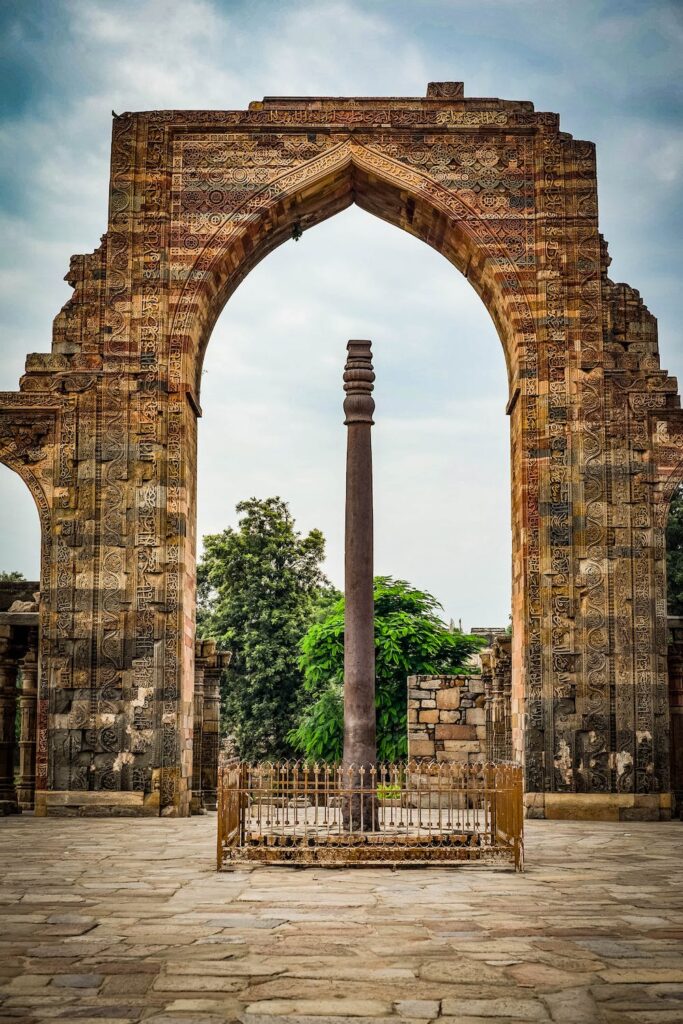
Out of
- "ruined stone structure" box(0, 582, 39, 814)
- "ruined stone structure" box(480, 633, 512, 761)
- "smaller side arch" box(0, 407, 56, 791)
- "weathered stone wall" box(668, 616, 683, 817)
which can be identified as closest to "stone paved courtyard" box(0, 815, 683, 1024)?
"ruined stone structure" box(0, 582, 39, 814)

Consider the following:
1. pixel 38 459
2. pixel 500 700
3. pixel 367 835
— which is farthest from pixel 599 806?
pixel 38 459

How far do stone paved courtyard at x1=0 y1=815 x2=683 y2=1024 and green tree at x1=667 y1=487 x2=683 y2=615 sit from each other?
2097 centimetres

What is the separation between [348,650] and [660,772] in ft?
15.3

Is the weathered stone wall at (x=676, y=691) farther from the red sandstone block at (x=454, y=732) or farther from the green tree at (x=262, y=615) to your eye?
the green tree at (x=262, y=615)

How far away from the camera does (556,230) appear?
1344 cm

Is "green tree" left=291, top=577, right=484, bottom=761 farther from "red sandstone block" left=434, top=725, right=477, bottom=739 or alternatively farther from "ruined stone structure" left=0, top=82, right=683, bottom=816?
"ruined stone structure" left=0, top=82, right=683, bottom=816

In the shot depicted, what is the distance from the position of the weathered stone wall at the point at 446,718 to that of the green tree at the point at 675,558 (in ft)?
42.8

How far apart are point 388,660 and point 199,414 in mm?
10586

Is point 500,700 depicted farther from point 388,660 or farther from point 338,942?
point 338,942

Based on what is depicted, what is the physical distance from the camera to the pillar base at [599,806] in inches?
478

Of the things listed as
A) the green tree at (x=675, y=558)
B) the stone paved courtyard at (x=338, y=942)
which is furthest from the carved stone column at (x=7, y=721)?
the green tree at (x=675, y=558)

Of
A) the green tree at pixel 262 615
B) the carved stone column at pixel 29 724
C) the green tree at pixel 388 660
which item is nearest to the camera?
the carved stone column at pixel 29 724

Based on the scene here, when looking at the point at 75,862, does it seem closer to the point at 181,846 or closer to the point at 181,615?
the point at 181,846

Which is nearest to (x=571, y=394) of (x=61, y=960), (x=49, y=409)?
(x=49, y=409)
